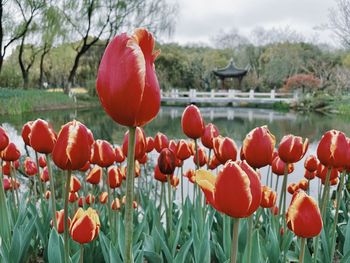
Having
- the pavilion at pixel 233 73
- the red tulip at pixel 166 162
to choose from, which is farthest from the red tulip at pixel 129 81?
the pavilion at pixel 233 73

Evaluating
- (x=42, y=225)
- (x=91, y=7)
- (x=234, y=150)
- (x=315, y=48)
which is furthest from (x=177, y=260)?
(x=315, y=48)

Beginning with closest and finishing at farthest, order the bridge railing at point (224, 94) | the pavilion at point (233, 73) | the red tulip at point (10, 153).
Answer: the red tulip at point (10, 153), the bridge railing at point (224, 94), the pavilion at point (233, 73)

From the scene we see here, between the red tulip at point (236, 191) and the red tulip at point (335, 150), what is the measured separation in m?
0.65

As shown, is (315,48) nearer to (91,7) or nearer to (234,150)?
(91,7)

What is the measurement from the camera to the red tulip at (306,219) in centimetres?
95

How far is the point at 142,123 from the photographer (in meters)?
0.68

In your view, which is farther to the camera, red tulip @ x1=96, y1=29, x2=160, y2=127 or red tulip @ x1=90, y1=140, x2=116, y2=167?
red tulip @ x1=90, y1=140, x2=116, y2=167

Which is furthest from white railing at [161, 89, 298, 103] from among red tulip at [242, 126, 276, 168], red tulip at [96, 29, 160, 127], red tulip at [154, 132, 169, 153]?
red tulip at [96, 29, 160, 127]

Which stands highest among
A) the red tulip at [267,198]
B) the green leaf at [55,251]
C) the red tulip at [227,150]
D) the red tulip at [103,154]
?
the red tulip at [227,150]

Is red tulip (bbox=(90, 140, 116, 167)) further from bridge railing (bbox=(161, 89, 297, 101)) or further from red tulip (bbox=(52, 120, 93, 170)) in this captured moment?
bridge railing (bbox=(161, 89, 297, 101))

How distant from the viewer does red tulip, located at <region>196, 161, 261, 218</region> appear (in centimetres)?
75

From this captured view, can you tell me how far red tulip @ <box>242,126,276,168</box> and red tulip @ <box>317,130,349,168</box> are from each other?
0.25 metres

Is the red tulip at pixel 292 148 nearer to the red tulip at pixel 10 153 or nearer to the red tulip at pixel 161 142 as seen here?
the red tulip at pixel 161 142

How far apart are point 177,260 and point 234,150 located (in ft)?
1.27
